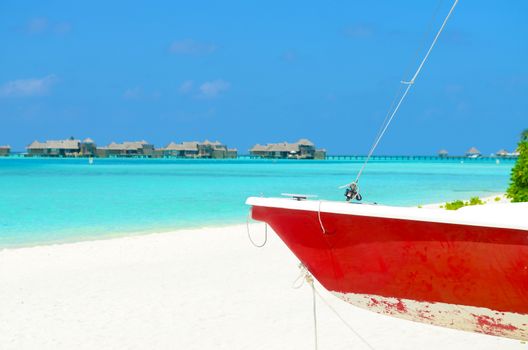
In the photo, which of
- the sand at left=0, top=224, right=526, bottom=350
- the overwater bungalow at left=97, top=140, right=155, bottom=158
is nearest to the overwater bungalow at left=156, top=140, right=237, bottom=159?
the overwater bungalow at left=97, top=140, right=155, bottom=158

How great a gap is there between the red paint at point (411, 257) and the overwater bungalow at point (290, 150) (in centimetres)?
16095

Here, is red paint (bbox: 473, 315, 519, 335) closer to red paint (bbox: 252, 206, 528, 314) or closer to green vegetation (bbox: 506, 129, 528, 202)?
red paint (bbox: 252, 206, 528, 314)

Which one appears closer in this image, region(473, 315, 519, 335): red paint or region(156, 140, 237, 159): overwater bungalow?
region(473, 315, 519, 335): red paint

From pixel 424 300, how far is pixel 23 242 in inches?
524

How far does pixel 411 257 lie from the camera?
3.82 m

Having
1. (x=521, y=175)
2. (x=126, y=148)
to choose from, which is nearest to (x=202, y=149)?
(x=126, y=148)

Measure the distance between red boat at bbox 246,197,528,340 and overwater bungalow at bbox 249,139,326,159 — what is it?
528ft

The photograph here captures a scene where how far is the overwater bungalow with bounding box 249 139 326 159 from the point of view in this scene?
166m

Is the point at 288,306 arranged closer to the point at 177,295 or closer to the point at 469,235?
the point at 177,295

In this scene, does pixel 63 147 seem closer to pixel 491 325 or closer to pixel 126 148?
pixel 126 148

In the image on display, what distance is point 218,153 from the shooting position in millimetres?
182750

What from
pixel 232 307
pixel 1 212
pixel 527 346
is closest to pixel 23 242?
pixel 1 212

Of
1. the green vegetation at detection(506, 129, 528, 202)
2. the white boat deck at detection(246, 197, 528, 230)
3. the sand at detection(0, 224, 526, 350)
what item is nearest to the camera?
the white boat deck at detection(246, 197, 528, 230)

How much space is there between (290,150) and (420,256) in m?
164
